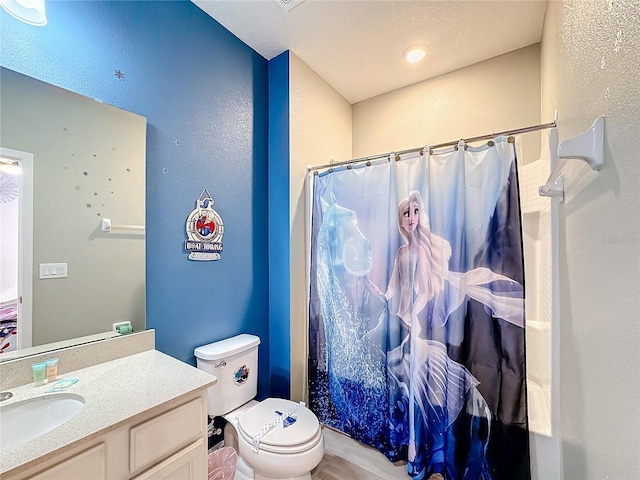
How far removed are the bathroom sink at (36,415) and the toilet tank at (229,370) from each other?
1.93 feet

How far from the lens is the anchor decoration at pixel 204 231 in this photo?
1510 millimetres

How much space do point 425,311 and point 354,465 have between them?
992 millimetres

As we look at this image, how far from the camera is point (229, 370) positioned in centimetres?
150

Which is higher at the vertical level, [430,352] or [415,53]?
[415,53]

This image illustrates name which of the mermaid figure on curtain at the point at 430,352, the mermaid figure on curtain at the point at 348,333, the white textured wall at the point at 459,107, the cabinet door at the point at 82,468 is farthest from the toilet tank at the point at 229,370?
the white textured wall at the point at 459,107

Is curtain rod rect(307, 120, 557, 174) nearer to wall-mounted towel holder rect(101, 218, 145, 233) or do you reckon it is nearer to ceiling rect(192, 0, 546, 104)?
ceiling rect(192, 0, 546, 104)

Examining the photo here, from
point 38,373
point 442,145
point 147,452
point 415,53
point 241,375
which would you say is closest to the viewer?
point 147,452

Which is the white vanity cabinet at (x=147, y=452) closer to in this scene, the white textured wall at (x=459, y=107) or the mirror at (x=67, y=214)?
the mirror at (x=67, y=214)

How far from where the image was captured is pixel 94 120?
117cm

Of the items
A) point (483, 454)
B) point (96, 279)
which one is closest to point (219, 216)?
point (96, 279)

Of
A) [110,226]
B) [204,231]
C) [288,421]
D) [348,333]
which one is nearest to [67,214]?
[110,226]

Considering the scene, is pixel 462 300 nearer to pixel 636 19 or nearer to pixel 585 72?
pixel 585 72

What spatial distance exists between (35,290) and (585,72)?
1.96 metres

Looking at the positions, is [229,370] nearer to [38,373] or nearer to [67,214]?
[38,373]
